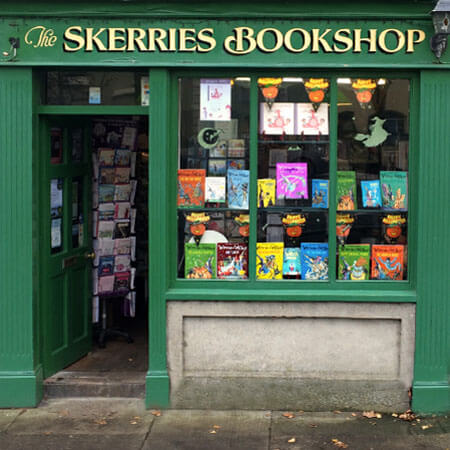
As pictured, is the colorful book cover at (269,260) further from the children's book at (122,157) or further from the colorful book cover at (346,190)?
the children's book at (122,157)

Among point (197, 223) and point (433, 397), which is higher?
point (197, 223)

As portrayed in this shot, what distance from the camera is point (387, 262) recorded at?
7930 mm

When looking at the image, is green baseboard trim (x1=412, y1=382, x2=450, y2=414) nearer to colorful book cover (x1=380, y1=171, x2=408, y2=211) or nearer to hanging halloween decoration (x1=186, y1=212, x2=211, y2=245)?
colorful book cover (x1=380, y1=171, x2=408, y2=211)

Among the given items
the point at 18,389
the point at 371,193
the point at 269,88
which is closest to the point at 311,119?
the point at 269,88

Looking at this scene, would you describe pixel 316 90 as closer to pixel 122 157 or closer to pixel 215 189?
pixel 215 189

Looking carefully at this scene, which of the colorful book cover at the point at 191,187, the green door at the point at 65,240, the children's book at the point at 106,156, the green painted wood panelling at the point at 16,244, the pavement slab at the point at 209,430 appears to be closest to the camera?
the pavement slab at the point at 209,430

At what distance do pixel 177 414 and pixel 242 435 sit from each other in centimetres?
81

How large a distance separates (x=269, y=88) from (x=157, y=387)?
10.1 ft

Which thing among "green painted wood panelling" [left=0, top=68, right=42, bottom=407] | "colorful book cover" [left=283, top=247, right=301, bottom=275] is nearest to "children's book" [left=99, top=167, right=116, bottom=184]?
"green painted wood panelling" [left=0, top=68, right=42, bottom=407]

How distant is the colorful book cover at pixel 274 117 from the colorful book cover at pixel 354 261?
1.32 m

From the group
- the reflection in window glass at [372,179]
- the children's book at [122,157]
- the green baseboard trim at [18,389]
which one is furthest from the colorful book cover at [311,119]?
the green baseboard trim at [18,389]

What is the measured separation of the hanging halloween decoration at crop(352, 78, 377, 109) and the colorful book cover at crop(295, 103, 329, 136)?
32 centimetres

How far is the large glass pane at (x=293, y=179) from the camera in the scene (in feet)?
25.7

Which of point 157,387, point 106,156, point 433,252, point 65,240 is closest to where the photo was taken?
point 433,252
